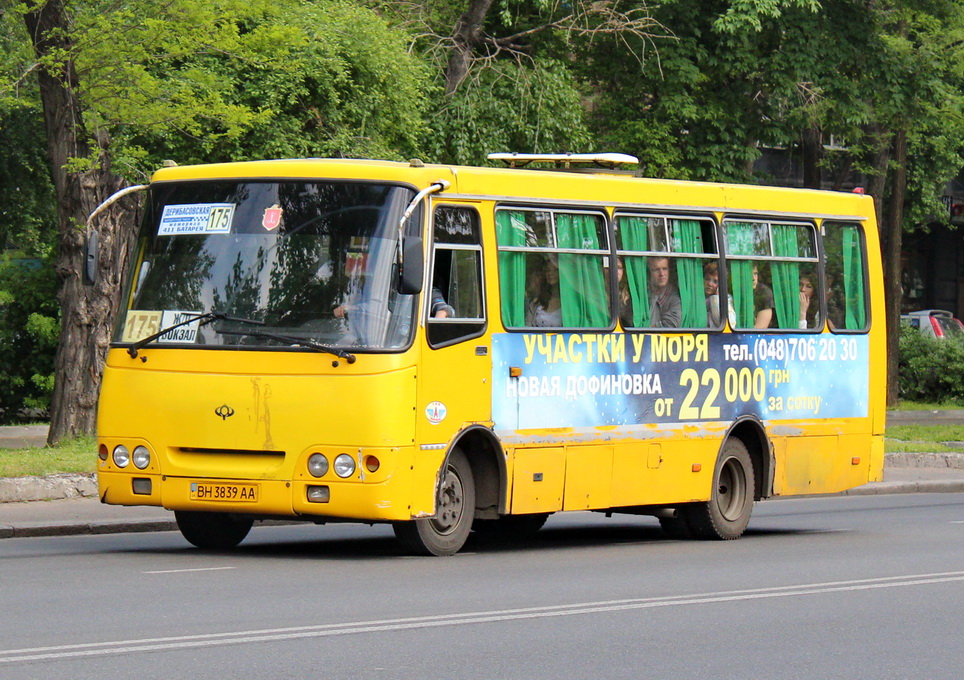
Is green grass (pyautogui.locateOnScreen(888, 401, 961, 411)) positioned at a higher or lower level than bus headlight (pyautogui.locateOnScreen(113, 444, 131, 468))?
lower

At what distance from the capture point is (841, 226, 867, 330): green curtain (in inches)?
669

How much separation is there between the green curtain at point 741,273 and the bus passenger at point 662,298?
0.84 m

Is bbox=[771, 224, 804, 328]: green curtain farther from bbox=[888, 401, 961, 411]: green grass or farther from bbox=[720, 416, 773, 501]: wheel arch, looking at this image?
bbox=[888, 401, 961, 411]: green grass

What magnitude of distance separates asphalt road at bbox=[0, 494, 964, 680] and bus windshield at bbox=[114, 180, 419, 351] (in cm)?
161

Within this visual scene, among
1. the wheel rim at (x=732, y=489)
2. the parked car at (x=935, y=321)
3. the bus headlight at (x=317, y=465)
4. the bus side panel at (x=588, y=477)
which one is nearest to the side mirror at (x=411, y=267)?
the bus headlight at (x=317, y=465)

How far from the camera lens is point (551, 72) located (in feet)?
97.9

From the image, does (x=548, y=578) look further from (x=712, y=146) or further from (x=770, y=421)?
(x=712, y=146)

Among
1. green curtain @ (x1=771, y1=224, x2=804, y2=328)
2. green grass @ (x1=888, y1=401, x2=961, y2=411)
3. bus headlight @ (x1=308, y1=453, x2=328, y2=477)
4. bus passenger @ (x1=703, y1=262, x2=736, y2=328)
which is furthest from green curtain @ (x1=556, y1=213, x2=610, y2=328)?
green grass @ (x1=888, y1=401, x2=961, y2=411)

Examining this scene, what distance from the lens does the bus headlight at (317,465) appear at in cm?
1210

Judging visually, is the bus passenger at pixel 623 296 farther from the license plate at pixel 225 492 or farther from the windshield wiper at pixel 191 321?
the license plate at pixel 225 492

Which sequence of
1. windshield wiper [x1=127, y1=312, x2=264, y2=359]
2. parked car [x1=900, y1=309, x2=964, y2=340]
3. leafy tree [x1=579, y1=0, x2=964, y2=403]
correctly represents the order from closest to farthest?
windshield wiper [x1=127, y1=312, x2=264, y2=359] < leafy tree [x1=579, y1=0, x2=964, y2=403] < parked car [x1=900, y1=309, x2=964, y2=340]

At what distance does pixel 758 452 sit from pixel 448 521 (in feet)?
13.6

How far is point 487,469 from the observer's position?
1323cm

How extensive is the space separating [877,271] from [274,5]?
8110mm
